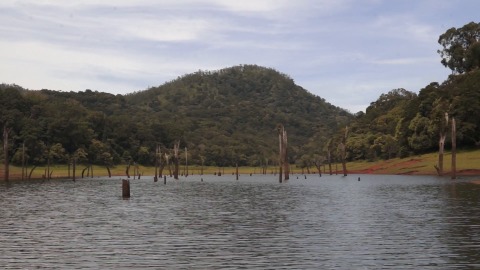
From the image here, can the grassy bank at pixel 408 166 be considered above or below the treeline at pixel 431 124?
below

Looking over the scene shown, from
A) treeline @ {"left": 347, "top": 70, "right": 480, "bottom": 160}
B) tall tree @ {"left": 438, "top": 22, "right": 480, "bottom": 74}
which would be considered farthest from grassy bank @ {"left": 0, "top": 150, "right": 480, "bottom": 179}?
tall tree @ {"left": 438, "top": 22, "right": 480, "bottom": 74}

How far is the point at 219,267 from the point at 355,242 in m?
8.09

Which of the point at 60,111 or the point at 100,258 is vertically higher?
the point at 60,111

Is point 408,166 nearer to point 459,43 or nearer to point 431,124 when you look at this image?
point 431,124

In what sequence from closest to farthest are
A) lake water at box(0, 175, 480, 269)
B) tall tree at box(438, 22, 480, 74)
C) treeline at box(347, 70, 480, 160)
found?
lake water at box(0, 175, 480, 269) → treeline at box(347, 70, 480, 160) → tall tree at box(438, 22, 480, 74)

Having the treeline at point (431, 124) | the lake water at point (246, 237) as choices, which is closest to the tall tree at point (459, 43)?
the treeline at point (431, 124)

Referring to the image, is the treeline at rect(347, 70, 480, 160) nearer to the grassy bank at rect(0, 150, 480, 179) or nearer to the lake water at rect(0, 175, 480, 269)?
the grassy bank at rect(0, 150, 480, 179)

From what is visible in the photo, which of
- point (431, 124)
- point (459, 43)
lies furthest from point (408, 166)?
point (459, 43)

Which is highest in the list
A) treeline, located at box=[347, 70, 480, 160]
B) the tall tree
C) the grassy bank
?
the tall tree

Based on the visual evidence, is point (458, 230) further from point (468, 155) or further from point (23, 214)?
point (468, 155)

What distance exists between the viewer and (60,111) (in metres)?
198

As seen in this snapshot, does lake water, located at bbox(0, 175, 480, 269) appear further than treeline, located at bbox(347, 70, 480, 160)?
No

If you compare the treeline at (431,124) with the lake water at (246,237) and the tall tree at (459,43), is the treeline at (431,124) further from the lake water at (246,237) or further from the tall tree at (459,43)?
the lake water at (246,237)

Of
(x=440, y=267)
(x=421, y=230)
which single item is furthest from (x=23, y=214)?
(x=440, y=267)
